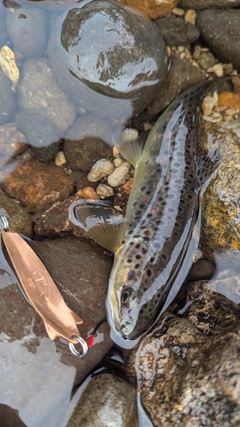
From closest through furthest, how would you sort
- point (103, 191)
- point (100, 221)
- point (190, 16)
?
point (100, 221)
point (103, 191)
point (190, 16)

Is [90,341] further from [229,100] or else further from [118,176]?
[229,100]

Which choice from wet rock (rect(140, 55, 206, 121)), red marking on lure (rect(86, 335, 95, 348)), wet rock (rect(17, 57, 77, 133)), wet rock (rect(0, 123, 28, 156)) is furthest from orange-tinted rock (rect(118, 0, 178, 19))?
red marking on lure (rect(86, 335, 95, 348))

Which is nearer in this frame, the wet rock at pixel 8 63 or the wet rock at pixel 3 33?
the wet rock at pixel 8 63

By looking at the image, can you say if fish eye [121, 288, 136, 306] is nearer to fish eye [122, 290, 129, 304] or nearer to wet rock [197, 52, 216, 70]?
fish eye [122, 290, 129, 304]

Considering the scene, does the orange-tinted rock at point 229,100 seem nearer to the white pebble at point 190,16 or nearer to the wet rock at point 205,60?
the wet rock at point 205,60

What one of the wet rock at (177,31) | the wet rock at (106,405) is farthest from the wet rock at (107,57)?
the wet rock at (106,405)

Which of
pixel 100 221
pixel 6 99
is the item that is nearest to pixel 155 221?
pixel 100 221
